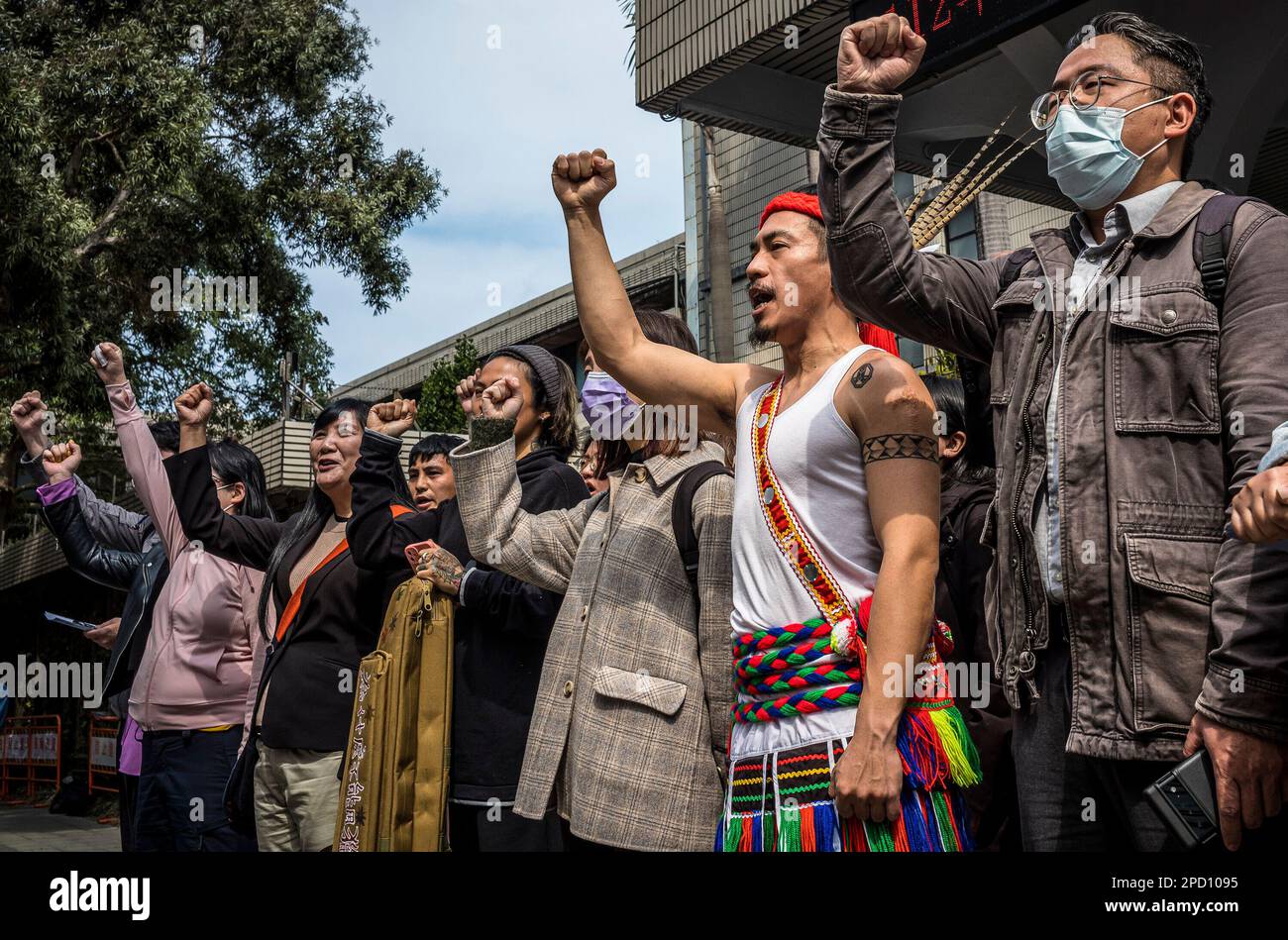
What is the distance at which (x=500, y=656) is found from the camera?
393 cm

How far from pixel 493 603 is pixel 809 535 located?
1.55m

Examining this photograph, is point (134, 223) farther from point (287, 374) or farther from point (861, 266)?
point (861, 266)

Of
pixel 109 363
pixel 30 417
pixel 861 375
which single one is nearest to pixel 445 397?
pixel 30 417

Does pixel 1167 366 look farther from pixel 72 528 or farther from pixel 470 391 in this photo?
pixel 72 528

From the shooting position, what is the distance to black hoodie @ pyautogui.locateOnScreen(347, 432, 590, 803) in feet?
12.5

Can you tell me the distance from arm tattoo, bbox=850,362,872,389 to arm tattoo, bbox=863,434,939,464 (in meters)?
0.13

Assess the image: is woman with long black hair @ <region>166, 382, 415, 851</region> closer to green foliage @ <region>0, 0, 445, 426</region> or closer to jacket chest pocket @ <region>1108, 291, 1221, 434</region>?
jacket chest pocket @ <region>1108, 291, 1221, 434</region>

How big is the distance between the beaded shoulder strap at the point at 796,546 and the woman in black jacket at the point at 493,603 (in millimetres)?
1210

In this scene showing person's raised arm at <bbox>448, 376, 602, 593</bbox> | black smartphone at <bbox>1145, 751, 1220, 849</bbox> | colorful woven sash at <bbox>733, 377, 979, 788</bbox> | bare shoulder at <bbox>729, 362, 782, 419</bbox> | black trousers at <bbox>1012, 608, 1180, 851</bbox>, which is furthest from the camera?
person's raised arm at <bbox>448, 376, 602, 593</bbox>

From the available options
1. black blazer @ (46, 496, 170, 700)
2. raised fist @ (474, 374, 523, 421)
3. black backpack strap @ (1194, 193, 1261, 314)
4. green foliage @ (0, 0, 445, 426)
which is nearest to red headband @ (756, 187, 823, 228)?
black backpack strap @ (1194, 193, 1261, 314)

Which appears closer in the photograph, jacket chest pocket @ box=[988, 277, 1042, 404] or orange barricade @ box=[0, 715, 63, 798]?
jacket chest pocket @ box=[988, 277, 1042, 404]

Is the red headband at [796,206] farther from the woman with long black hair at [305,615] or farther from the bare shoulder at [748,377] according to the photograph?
the woman with long black hair at [305,615]
